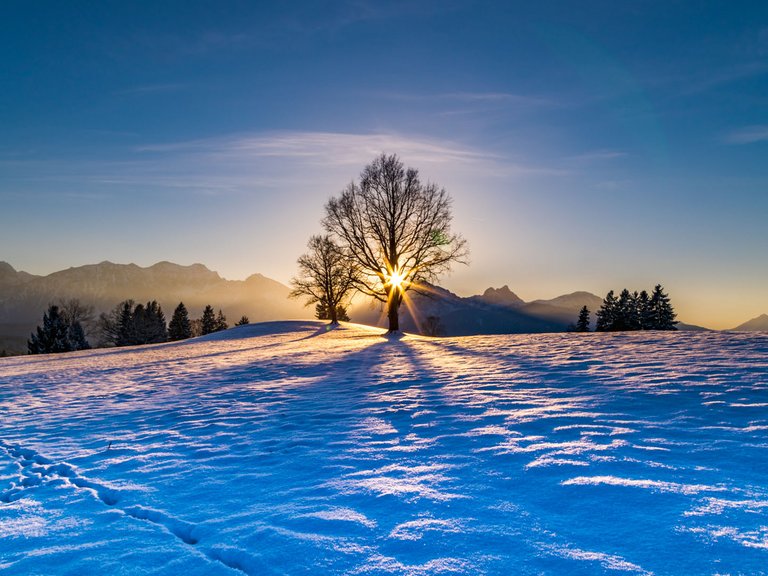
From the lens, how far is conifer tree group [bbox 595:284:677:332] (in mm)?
55312

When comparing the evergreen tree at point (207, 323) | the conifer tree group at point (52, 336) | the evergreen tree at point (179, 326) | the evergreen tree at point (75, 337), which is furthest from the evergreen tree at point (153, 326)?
the conifer tree group at point (52, 336)

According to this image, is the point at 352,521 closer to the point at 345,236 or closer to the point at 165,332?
the point at 345,236

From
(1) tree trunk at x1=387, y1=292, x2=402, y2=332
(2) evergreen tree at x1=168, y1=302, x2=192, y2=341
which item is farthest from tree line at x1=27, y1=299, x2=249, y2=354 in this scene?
(1) tree trunk at x1=387, y1=292, x2=402, y2=332

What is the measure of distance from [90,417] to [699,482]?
9.93 m

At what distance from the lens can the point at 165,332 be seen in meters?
80.3

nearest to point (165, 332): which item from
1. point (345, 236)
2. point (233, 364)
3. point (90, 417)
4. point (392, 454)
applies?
point (345, 236)

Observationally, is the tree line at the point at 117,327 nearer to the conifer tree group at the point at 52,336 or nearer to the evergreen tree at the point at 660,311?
the conifer tree group at the point at 52,336

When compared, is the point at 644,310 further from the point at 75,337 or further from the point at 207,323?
the point at 75,337

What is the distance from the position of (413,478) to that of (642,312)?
205 ft

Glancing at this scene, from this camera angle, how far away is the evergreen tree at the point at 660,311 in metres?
55.3

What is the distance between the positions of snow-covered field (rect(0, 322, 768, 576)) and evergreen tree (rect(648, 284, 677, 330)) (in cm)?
5377

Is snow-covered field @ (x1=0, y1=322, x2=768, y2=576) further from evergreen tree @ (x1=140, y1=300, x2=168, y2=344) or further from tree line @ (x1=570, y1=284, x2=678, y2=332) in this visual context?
evergreen tree @ (x1=140, y1=300, x2=168, y2=344)

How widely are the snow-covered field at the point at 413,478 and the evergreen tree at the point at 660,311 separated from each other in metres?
53.8

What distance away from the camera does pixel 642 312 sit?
5603 cm
